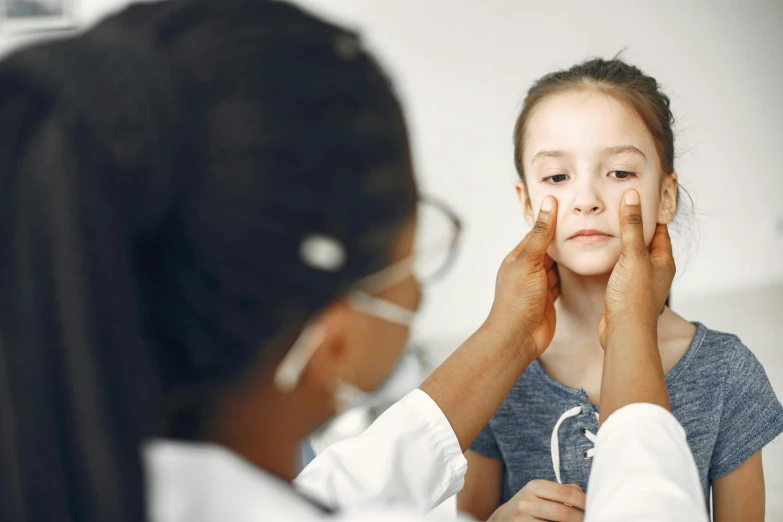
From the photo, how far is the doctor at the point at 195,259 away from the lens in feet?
1.58

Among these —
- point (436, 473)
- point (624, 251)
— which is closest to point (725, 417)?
point (624, 251)

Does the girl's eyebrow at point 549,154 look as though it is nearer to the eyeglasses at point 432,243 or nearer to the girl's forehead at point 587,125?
the girl's forehead at point 587,125

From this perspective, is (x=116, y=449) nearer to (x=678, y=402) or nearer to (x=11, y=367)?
(x=11, y=367)

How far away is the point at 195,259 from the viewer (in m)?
0.51

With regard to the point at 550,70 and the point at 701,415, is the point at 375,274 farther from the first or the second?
the point at 550,70

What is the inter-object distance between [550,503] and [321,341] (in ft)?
1.74

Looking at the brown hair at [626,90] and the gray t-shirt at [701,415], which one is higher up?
the brown hair at [626,90]

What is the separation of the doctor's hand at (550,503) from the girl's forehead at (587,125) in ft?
1.57

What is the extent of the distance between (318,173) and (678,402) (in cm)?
80

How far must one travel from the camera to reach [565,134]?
112cm

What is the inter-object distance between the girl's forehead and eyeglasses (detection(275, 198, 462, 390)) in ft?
1.64

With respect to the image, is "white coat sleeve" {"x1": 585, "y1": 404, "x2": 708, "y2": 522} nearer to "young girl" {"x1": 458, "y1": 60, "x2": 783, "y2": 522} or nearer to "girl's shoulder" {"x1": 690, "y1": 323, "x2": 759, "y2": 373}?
"young girl" {"x1": 458, "y1": 60, "x2": 783, "y2": 522}

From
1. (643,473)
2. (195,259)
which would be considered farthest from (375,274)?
(643,473)

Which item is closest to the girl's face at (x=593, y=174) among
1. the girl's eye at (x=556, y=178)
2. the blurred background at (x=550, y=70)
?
the girl's eye at (x=556, y=178)
